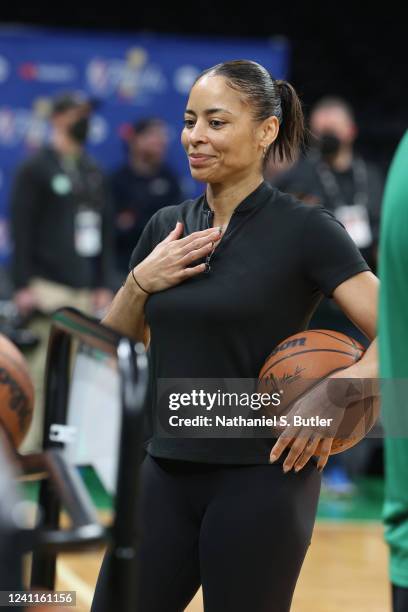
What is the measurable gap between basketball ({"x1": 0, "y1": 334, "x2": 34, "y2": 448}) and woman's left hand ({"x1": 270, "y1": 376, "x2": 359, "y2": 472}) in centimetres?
59

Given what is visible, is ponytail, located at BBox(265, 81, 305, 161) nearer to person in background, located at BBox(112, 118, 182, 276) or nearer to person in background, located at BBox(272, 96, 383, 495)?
person in background, located at BBox(272, 96, 383, 495)

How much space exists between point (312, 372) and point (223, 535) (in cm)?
44

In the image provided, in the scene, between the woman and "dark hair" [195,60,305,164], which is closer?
the woman

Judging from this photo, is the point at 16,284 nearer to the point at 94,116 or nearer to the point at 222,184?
the point at 94,116

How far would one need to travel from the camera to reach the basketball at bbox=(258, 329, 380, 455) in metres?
2.70

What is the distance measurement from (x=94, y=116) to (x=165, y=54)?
71 centimetres

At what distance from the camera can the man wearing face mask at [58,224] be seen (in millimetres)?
7379

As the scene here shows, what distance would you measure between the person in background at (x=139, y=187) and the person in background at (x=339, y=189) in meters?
1.08

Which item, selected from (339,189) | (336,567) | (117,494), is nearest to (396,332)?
(117,494)

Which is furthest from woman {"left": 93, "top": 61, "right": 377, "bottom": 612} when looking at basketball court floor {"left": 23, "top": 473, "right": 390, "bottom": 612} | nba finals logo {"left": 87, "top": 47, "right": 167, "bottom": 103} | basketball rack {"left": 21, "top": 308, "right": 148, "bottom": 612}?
nba finals logo {"left": 87, "top": 47, "right": 167, "bottom": 103}

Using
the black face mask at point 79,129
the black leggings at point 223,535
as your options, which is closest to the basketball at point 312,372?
the black leggings at point 223,535

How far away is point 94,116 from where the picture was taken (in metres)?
8.37

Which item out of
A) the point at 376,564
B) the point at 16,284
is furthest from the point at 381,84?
the point at 376,564

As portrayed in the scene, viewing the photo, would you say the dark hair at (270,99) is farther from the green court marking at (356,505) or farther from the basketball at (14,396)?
the green court marking at (356,505)
